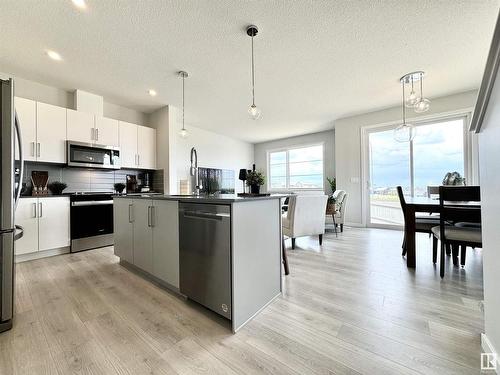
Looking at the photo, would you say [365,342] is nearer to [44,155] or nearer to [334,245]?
[334,245]

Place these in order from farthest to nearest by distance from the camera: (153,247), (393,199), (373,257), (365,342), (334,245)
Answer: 1. (393,199)
2. (334,245)
3. (373,257)
4. (153,247)
5. (365,342)

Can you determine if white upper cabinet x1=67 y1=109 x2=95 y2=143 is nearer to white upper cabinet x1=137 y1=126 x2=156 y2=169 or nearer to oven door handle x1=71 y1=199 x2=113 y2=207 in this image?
white upper cabinet x1=137 y1=126 x2=156 y2=169

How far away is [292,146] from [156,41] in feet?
17.3

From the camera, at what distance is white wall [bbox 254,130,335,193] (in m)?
6.21

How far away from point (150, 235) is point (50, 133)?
2.58 metres

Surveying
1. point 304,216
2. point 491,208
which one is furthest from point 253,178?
point 491,208

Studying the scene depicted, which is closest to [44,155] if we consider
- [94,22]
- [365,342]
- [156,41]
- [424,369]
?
[94,22]

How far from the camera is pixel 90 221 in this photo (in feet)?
11.0

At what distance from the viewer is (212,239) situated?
1.46 metres

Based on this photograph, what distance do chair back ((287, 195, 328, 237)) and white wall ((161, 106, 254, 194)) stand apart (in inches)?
102

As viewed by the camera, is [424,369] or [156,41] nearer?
[424,369]

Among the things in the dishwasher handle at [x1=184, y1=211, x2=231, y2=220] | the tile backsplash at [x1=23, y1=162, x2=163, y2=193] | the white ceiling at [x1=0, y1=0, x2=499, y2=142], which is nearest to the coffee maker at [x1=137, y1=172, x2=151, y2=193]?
the tile backsplash at [x1=23, y1=162, x2=163, y2=193]

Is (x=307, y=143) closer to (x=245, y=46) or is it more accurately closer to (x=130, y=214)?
(x=245, y=46)

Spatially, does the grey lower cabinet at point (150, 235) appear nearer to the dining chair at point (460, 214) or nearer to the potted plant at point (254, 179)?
the potted plant at point (254, 179)
